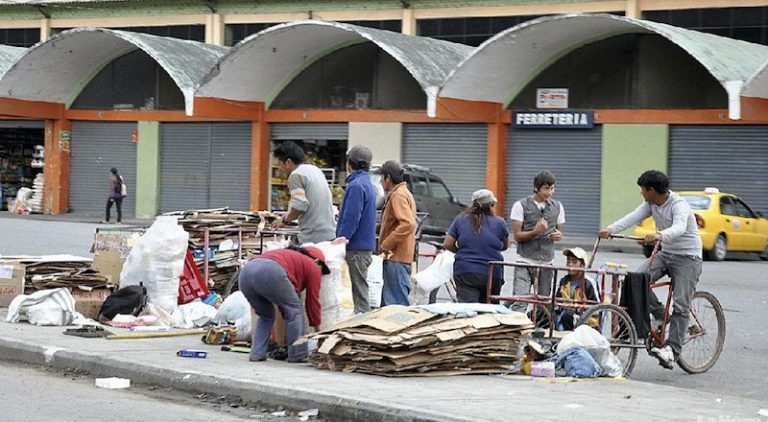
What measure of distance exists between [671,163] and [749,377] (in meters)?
22.7

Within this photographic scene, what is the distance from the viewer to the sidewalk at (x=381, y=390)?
29.7 ft

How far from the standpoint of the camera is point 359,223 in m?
12.4

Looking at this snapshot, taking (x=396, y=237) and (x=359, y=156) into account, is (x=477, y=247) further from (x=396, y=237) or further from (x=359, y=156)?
(x=359, y=156)

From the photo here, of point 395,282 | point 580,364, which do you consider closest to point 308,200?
point 395,282

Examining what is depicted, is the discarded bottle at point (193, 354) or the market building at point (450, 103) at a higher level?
the market building at point (450, 103)

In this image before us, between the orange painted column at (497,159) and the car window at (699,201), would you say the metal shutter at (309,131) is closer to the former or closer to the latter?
the orange painted column at (497,159)

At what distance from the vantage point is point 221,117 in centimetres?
3991

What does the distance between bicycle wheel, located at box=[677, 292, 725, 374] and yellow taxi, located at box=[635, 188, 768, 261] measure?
15.2 metres

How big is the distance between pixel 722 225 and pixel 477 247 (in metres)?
17.1

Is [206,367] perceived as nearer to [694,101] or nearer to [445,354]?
[445,354]

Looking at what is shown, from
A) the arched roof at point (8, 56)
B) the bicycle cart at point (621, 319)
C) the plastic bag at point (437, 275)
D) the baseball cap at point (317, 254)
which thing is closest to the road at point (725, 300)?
the bicycle cart at point (621, 319)

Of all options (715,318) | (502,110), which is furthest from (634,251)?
(715,318)

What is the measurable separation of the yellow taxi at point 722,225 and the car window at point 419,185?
501 centimetres

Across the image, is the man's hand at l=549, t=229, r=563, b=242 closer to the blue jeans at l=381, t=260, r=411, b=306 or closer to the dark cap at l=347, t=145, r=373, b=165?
the blue jeans at l=381, t=260, r=411, b=306
